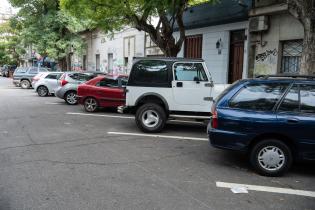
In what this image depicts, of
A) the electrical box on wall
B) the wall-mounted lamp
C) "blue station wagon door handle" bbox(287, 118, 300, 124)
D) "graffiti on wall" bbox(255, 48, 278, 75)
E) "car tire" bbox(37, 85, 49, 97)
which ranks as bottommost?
"car tire" bbox(37, 85, 49, 97)

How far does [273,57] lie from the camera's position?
14453 mm

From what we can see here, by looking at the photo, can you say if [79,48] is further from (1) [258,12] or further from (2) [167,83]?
(2) [167,83]

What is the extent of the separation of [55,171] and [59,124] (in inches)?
197

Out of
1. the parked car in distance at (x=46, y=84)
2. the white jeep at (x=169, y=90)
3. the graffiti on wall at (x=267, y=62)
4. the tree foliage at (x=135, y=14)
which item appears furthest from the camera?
the parked car in distance at (x=46, y=84)

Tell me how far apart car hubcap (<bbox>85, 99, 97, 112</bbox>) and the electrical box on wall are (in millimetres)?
6849

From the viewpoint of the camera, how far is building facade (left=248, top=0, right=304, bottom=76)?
13614 mm

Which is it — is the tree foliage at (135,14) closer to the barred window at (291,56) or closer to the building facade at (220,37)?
the building facade at (220,37)

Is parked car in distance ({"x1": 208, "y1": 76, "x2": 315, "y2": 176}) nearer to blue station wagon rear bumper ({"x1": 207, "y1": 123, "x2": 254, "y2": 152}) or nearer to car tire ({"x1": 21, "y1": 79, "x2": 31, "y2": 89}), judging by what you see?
blue station wagon rear bumper ({"x1": 207, "y1": 123, "x2": 254, "y2": 152})

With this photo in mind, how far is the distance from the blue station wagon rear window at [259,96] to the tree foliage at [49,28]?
26153 mm

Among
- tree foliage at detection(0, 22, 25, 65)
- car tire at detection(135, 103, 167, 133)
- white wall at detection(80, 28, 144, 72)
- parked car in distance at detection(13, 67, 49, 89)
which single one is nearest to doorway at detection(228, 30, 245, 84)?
car tire at detection(135, 103, 167, 133)

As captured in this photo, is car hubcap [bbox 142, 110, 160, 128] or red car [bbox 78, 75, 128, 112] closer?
car hubcap [bbox 142, 110, 160, 128]

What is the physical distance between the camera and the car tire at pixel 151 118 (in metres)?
9.67

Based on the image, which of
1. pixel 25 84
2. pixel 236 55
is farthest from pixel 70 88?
pixel 25 84

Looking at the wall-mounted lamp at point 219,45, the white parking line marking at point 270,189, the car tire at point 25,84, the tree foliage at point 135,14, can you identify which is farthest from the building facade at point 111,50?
the white parking line marking at point 270,189
